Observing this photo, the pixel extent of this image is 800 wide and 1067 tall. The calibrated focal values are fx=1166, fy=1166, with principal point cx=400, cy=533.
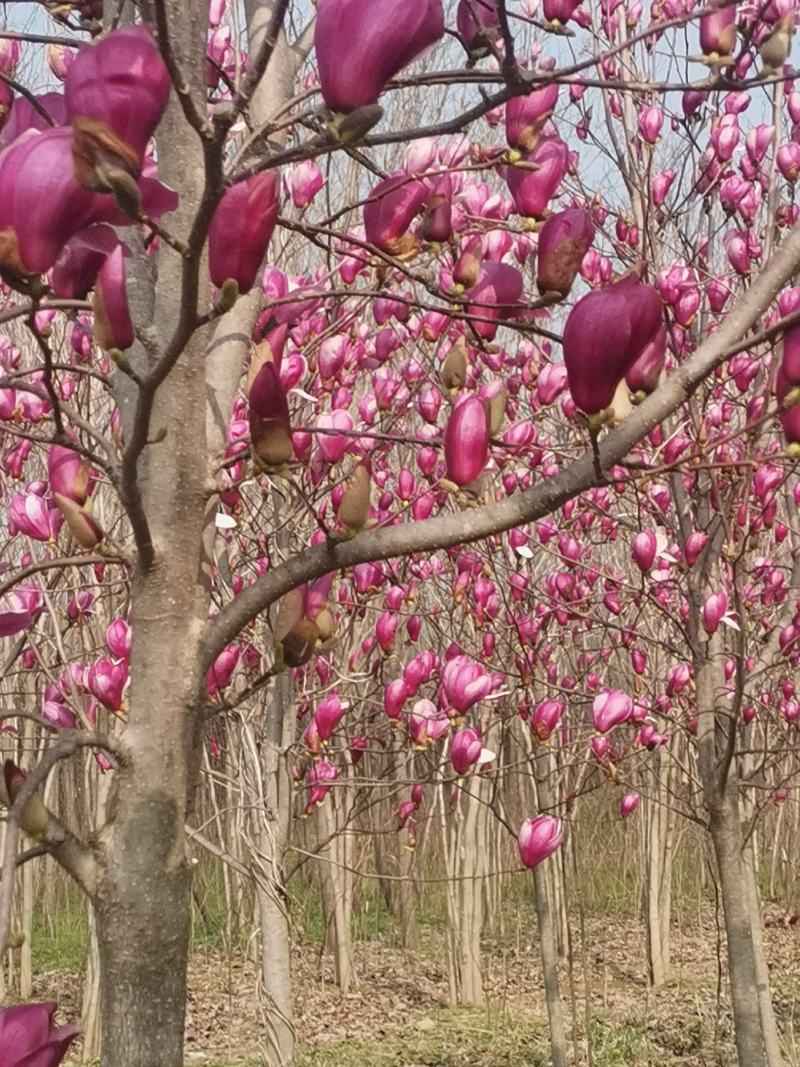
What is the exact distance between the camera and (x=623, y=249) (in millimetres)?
3201

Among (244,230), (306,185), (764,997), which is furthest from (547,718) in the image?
(244,230)

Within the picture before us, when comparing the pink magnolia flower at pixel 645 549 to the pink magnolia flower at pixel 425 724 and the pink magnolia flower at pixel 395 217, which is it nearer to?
the pink magnolia flower at pixel 425 724

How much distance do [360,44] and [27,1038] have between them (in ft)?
1.85

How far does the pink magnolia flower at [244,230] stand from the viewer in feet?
2.38

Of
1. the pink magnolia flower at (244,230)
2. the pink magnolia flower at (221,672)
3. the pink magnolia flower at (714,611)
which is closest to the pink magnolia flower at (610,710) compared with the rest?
the pink magnolia flower at (714,611)

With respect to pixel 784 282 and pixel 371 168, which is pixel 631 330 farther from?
pixel 371 168

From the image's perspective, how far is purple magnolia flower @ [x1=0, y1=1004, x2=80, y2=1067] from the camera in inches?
23.7

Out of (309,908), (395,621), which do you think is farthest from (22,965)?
(395,621)

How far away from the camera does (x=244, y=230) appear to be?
72cm

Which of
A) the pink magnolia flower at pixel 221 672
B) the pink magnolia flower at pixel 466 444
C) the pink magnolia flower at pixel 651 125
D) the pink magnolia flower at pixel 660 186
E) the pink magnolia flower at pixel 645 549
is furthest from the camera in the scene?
the pink magnolia flower at pixel 660 186

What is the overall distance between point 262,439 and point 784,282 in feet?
1.43

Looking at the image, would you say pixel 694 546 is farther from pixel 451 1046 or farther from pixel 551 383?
pixel 451 1046

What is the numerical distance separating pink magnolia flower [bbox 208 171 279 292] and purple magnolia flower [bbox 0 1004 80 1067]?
0.43 metres

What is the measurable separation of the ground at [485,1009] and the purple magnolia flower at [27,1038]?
12.8ft
